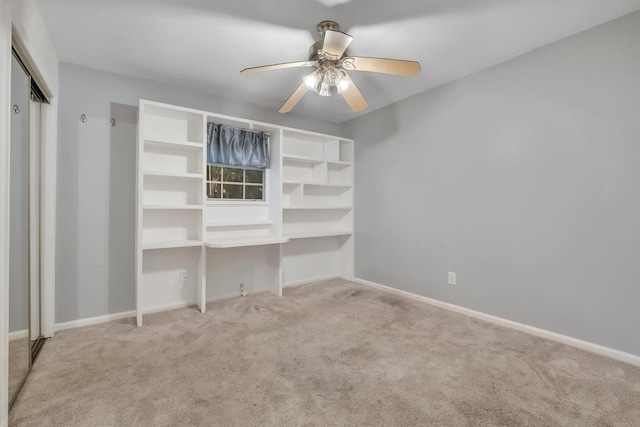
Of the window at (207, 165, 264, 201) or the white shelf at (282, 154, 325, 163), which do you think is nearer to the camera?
the window at (207, 165, 264, 201)

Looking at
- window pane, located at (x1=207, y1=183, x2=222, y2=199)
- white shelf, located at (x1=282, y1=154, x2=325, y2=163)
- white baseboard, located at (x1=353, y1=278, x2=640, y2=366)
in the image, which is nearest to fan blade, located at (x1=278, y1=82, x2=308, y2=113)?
white shelf, located at (x1=282, y1=154, x2=325, y2=163)

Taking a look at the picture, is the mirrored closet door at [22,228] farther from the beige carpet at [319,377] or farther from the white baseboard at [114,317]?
the white baseboard at [114,317]

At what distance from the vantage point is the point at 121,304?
2971mm

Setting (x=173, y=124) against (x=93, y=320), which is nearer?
(x=93, y=320)

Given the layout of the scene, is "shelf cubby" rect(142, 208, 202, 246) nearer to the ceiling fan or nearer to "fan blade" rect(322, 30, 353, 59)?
the ceiling fan

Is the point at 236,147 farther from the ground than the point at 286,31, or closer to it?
closer to it

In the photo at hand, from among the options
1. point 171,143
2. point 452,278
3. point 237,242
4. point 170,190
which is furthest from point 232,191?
point 452,278

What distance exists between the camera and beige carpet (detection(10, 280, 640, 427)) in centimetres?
156

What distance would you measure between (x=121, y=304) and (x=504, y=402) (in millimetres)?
3267

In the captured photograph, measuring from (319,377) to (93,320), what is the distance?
2.31m

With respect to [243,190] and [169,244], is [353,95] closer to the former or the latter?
[243,190]

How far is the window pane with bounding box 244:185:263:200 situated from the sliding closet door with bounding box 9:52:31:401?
2.06 meters

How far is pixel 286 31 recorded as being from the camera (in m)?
2.28

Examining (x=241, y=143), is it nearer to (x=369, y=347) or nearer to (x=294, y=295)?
(x=294, y=295)
